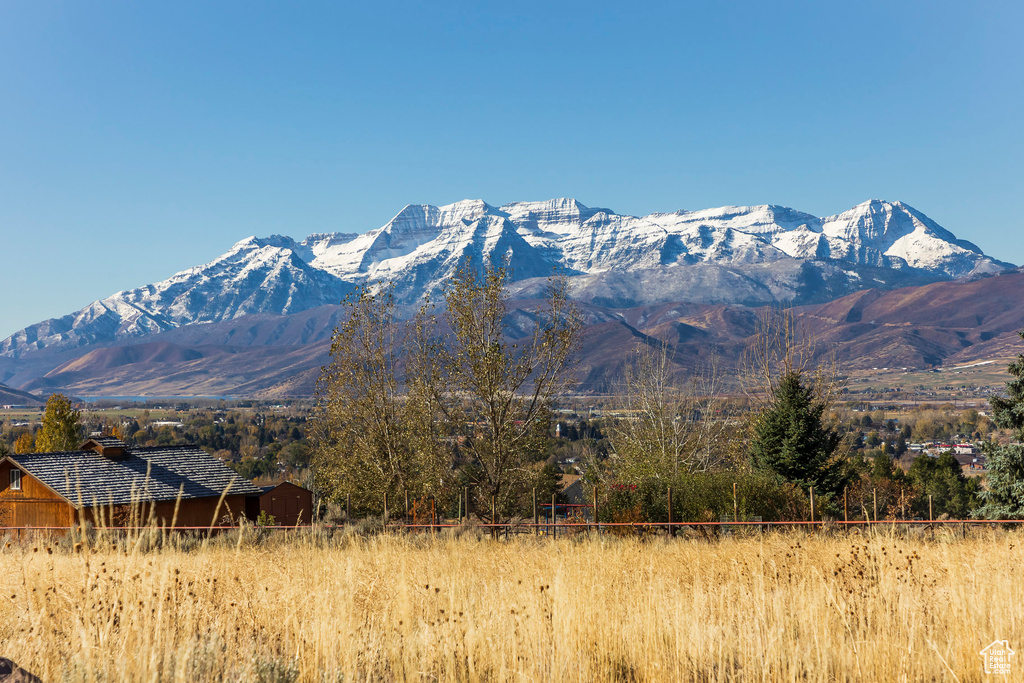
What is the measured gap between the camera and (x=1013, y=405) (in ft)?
81.7

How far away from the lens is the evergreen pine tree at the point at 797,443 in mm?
25969

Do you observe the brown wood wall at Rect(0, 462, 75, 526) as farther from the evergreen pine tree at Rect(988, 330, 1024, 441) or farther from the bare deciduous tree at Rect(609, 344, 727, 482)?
the evergreen pine tree at Rect(988, 330, 1024, 441)

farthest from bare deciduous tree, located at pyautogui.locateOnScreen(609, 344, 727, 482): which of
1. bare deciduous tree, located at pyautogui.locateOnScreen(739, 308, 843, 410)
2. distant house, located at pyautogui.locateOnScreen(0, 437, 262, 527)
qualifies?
distant house, located at pyautogui.locateOnScreen(0, 437, 262, 527)

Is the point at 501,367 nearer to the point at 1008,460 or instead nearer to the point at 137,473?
the point at 1008,460

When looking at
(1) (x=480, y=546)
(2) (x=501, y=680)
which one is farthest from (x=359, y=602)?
(1) (x=480, y=546)

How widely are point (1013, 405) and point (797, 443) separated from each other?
6868 millimetres

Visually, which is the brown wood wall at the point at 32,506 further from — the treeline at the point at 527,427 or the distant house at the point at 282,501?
the distant house at the point at 282,501

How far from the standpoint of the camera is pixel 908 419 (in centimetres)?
18088

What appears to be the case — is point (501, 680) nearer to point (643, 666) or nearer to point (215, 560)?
point (643, 666)

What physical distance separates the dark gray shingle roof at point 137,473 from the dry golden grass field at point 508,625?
28.5m

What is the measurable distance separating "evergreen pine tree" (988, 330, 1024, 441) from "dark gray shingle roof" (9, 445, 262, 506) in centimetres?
3233

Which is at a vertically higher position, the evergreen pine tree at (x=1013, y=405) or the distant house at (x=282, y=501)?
the evergreen pine tree at (x=1013, y=405)

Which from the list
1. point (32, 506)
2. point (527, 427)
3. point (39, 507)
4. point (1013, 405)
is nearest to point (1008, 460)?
point (1013, 405)

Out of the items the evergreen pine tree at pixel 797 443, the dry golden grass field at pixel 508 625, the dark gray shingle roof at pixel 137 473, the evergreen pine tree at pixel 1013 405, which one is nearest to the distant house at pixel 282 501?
the dark gray shingle roof at pixel 137 473
